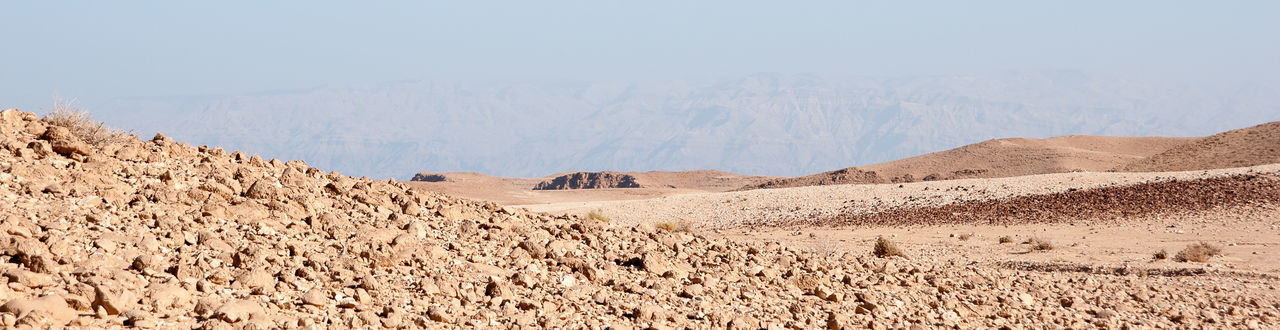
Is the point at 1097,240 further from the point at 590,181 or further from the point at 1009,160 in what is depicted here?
the point at 590,181

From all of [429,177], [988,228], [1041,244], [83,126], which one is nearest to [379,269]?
[83,126]

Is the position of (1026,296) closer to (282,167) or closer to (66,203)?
(282,167)

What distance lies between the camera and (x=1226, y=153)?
145 ft

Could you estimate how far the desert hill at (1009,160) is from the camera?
185 feet

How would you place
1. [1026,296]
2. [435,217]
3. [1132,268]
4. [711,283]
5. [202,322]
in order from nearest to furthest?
[202,322]
[711,283]
[435,217]
[1026,296]
[1132,268]

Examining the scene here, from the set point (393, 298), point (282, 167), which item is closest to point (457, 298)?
point (393, 298)

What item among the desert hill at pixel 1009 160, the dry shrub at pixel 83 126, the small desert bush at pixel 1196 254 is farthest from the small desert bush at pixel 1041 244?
the desert hill at pixel 1009 160

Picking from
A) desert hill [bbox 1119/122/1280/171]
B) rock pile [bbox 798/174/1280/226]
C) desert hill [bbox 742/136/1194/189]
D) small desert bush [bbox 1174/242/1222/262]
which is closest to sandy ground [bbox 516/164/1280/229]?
rock pile [bbox 798/174/1280/226]

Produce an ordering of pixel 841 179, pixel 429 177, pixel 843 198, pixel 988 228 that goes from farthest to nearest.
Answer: pixel 429 177
pixel 841 179
pixel 843 198
pixel 988 228

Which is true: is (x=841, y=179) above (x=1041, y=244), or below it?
above

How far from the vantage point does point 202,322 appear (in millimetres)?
5152

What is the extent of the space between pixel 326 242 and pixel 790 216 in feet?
83.1

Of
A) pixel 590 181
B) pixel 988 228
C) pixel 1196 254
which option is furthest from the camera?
pixel 590 181

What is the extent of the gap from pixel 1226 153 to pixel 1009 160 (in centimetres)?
1619
